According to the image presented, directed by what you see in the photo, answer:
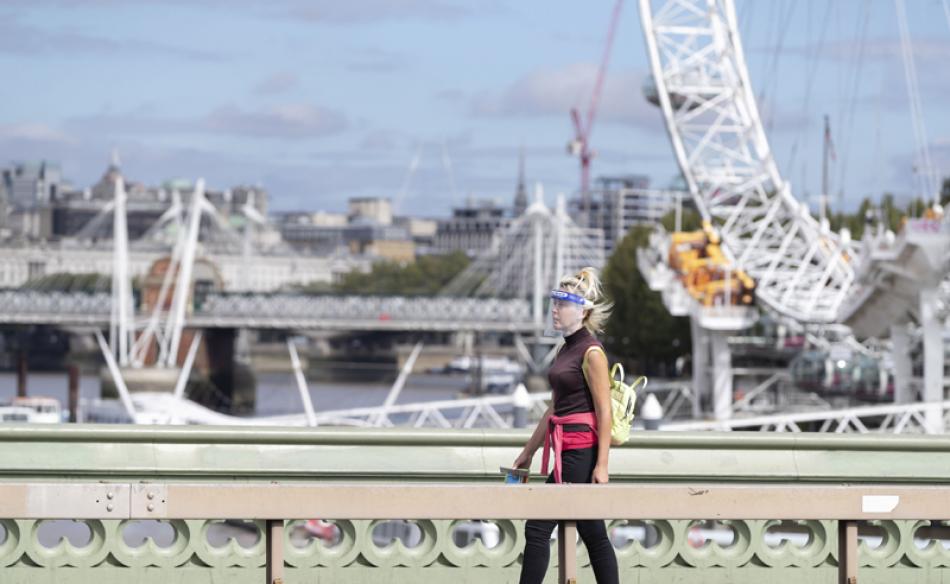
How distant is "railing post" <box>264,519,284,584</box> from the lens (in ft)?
25.4

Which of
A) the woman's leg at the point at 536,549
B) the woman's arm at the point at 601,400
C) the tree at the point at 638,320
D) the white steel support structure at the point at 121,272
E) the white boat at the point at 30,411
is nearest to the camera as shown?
the woman's leg at the point at 536,549

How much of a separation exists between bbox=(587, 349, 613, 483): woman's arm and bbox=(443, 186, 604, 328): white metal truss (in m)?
112

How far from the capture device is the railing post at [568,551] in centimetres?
800

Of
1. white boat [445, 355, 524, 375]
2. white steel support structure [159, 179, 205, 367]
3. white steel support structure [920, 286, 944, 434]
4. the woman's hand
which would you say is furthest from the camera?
white boat [445, 355, 524, 375]

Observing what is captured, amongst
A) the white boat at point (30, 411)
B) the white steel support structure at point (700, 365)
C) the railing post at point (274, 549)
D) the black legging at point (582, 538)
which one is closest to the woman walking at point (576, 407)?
the black legging at point (582, 538)

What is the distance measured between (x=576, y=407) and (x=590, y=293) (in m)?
0.56

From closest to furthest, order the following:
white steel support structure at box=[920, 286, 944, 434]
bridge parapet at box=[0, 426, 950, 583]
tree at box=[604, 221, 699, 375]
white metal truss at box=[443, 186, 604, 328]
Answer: bridge parapet at box=[0, 426, 950, 583]
white steel support structure at box=[920, 286, 944, 434]
tree at box=[604, 221, 699, 375]
white metal truss at box=[443, 186, 604, 328]

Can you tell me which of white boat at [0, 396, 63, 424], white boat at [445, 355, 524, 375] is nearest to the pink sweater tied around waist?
white boat at [0, 396, 63, 424]

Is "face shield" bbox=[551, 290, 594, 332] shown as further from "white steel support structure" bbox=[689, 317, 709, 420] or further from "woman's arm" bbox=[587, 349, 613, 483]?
"white steel support structure" bbox=[689, 317, 709, 420]

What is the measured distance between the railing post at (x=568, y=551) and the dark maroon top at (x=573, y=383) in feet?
4.62

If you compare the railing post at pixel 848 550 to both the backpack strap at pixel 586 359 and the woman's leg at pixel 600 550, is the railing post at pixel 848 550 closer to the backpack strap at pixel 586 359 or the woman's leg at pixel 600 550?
the woman's leg at pixel 600 550

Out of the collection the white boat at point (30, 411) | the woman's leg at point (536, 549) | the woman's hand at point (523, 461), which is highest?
the woman's hand at point (523, 461)

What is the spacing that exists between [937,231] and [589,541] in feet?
133

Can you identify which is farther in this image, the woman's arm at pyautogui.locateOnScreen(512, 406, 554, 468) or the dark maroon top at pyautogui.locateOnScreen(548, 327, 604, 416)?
the woman's arm at pyautogui.locateOnScreen(512, 406, 554, 468)
